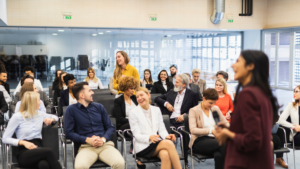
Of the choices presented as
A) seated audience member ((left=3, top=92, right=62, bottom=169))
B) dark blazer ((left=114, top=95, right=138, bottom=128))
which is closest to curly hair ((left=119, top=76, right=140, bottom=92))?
dark blazer ((left=114, top=95, right=138, bottom=128))

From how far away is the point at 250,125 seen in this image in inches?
72.0

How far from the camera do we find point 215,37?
1454cm

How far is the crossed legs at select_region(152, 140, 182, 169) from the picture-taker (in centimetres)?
374

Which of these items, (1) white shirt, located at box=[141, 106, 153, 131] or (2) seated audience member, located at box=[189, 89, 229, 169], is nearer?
(2) seated audience member, located at box=[189, 89, 229, 169]

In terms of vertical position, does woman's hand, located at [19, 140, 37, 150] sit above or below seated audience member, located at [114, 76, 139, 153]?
below

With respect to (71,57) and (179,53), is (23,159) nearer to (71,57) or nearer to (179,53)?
(71,57)

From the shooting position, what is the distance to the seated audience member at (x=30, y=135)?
3.49 m

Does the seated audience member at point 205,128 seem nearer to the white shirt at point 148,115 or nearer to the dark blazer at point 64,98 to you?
the white shirt at point 148,115

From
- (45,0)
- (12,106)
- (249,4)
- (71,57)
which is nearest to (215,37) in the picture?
(249,4)

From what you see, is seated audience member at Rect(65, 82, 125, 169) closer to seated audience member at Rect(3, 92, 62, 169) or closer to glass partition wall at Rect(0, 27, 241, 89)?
seated audience member at Rect(3, 92, 62, 169)

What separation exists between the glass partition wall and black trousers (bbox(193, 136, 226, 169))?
357 inches

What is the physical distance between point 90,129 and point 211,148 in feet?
5.22

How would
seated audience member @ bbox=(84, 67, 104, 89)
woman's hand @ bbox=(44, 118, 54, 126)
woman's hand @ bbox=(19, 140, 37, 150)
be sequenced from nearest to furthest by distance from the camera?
1. woman's hand @ bbox=(19, 140, 37, 150)
2. woman's hand @ bbox=(44, 118, 54, 126)
3. seated audience member @ bbox=(84, 67, 104, 89)

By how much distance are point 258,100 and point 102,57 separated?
36.7 ft
